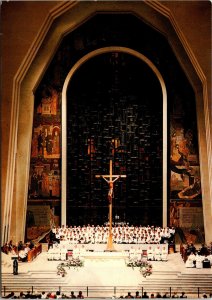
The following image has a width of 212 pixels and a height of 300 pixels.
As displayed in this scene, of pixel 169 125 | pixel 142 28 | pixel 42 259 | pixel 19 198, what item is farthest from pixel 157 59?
pixel 42 259

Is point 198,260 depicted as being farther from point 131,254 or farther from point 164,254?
point 131,254

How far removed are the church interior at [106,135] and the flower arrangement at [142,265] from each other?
49 centimetres

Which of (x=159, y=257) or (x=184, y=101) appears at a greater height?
(x=184, y=101)

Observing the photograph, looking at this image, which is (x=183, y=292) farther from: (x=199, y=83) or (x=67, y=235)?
(x=199, y=83)

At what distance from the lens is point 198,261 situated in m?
14.6

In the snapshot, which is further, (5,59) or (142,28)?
(142,28)

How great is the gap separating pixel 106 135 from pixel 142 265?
5.55 meters

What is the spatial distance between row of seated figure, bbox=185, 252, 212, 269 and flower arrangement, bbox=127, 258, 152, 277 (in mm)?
1108

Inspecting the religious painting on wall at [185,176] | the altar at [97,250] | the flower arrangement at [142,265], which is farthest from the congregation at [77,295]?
the religious painting on wall at [185,176]

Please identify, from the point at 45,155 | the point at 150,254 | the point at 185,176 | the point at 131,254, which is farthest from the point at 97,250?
the point at 185,176

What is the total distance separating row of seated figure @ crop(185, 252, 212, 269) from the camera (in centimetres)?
1455

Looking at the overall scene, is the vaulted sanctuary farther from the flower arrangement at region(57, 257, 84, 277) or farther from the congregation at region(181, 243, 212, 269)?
the flower arrangement at region(57, 257, 84, 277)

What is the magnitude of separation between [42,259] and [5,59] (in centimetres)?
607

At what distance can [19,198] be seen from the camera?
1711cm
